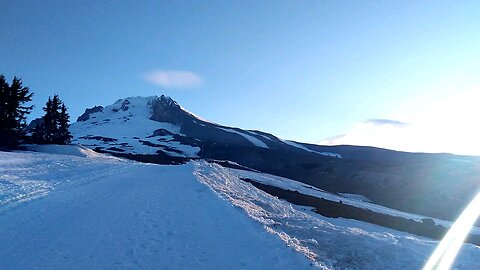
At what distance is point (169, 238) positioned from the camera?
13336 millimetres

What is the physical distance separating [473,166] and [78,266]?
87.3m

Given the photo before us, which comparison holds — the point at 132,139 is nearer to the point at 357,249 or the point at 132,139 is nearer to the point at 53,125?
the point at 53,125

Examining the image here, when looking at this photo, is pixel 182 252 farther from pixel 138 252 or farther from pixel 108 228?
pixel 108 228

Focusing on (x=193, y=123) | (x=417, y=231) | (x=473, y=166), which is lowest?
(x=417, y=231)

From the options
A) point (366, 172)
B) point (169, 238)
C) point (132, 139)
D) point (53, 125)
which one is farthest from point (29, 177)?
point (132, 139)

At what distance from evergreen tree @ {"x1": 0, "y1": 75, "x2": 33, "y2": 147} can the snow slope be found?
3222 cm

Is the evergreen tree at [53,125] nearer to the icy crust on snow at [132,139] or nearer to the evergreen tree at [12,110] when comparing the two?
the evergreen tree at [12,110]

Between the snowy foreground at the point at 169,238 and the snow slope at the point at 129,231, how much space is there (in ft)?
0.09

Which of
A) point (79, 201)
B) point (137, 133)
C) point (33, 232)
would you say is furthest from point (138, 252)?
point (137, 133)

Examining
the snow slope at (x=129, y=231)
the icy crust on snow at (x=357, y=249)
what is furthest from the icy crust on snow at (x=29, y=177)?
the icy crust on snow at (x=357, y=249)

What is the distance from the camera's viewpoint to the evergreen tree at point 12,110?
51.3 m

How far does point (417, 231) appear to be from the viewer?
3033cm

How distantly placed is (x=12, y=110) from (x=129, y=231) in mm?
47794

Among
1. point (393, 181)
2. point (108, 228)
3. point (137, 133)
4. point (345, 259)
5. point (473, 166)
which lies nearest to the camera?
point (345, 259)
